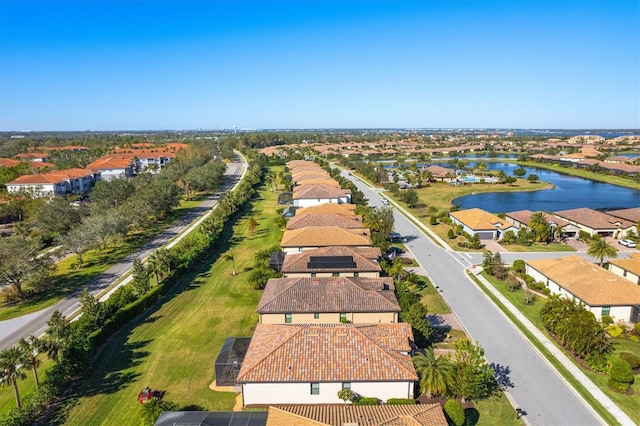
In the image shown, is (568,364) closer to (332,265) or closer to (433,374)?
(433,374)

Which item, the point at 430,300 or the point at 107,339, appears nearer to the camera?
the point at 107,339

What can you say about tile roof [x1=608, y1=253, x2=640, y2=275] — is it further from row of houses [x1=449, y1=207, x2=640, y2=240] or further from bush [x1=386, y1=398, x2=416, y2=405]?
bush [x1=386, y1=398, x2=416, y2=405]

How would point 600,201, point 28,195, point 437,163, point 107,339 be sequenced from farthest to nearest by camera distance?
1. point 437,163
2. point 600,201
3. point 28,195
4. point 107,339

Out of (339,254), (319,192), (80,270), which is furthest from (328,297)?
(319,192)

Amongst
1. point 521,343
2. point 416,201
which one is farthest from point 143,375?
point 416,201

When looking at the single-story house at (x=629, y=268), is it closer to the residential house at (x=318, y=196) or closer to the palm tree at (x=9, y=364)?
the residential house at (x=318, y=196)

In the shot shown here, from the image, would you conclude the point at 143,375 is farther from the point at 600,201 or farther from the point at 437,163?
the point at 437,163
